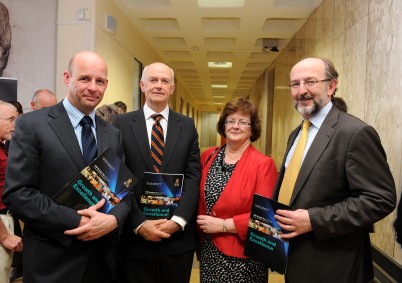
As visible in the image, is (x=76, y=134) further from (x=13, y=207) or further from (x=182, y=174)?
(x=182, y=174)

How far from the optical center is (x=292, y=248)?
1.56 metres

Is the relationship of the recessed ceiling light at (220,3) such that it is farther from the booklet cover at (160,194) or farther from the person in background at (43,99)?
the booklet cover at (160,194)

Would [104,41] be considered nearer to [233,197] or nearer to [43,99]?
[43,99]

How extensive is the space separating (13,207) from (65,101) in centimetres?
52

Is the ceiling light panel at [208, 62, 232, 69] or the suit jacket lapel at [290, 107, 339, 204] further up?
the ceiling light panel at [208, 62, 232, 69]

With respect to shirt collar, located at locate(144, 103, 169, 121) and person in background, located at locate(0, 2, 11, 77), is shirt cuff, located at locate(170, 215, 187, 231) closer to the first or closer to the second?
shirt collar, located at locate(144, 103, 169, 121)

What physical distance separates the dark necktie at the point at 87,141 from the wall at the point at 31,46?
2.76 metres

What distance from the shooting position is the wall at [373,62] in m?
2.24

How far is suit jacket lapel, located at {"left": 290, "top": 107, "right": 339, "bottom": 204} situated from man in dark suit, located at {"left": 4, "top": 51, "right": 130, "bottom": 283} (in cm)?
83

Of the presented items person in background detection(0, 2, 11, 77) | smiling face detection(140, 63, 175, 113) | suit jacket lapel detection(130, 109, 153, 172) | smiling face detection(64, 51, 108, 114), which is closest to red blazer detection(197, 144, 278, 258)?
suit jacket lapel detection(130, 109, 153, 172)

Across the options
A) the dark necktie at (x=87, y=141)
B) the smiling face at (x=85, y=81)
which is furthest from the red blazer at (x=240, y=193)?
the smiling face at (x=85, y=81)

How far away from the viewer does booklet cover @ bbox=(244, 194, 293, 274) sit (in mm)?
1539

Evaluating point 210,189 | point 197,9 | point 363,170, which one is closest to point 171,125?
point 210,189

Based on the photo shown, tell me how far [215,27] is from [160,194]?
4624 mm
